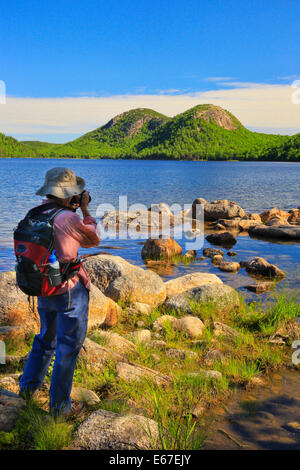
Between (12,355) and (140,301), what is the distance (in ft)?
11.5

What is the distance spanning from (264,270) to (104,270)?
5679 millimetres

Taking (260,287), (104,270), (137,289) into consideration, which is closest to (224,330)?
Result: (137,289)

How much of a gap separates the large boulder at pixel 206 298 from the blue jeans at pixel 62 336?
4271 mm

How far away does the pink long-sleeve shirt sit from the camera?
11.6 feet

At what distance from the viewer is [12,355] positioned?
18.0 ft

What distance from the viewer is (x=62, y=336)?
3.70 meters

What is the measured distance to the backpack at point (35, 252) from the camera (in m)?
3.47

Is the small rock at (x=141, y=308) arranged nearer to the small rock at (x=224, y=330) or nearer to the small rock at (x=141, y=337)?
the small rock at (x=141, y=337)

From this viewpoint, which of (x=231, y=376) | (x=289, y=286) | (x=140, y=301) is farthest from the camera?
(x=289, y=286)

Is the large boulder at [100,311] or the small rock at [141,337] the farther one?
the large boulder at [100,311]

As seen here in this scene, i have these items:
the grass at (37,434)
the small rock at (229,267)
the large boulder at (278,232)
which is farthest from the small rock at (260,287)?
the large boulder at (278,232)

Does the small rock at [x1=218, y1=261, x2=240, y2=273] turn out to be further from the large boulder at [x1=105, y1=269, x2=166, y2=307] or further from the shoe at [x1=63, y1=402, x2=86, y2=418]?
the shoe at [x1=63, y1=402, x2=86, y2=418]
